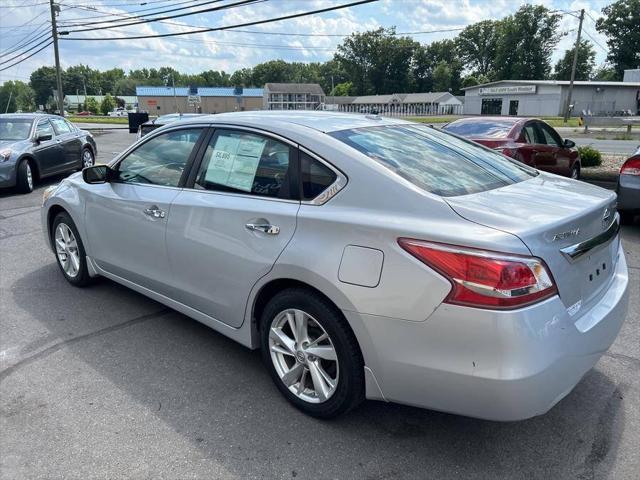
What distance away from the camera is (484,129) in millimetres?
9000

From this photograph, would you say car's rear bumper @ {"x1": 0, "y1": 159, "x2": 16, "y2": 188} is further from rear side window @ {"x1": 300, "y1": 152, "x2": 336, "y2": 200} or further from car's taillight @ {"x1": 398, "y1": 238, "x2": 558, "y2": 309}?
car's taillight @ {"x1": 398, "y1": 238, "x2": 558, "y2": 309}

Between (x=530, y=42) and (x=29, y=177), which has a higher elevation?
(x=530, y=42)

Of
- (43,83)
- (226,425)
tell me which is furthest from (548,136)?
(43,83)

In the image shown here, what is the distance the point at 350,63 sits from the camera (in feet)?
398

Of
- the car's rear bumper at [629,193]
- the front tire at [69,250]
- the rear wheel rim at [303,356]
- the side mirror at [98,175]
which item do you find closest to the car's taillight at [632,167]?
the car's rear bumper at [629,193]

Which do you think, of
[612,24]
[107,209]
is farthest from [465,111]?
[107,209]

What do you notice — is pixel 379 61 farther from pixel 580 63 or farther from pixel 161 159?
pixel 161 159

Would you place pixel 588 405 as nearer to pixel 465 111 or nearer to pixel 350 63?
pixel 465 111

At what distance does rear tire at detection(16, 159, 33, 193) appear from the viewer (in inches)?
401

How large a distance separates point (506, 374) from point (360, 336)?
70 centimetres

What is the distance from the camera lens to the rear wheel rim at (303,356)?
9.14ft

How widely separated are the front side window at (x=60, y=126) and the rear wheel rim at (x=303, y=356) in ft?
35.5

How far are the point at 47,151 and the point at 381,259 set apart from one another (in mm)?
10673

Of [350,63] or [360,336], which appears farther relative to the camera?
[350,63]
